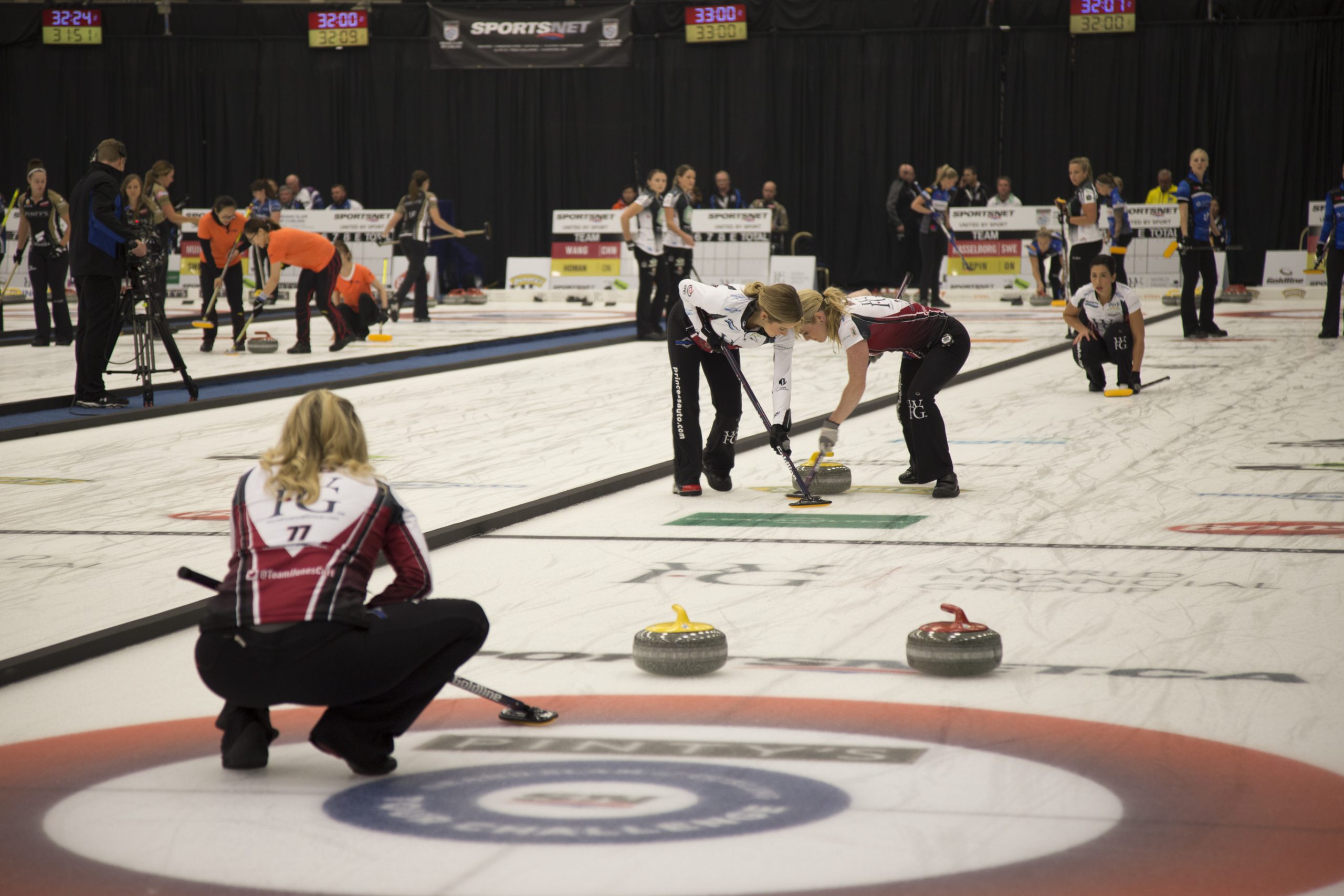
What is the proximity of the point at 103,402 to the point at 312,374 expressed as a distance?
9.38ft

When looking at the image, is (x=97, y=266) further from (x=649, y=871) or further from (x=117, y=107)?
(x=117, y=107)

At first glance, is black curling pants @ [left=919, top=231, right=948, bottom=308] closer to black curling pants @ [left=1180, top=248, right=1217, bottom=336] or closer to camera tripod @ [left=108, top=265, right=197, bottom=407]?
black curling pants @ [left=1180, top=248, right=1217, bottom=336]

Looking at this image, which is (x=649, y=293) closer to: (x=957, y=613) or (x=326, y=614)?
(x=957, y=613)

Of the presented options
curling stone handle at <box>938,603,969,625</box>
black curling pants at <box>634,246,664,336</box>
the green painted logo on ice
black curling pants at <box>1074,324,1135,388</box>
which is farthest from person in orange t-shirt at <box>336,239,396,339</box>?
curling stone handle at <box>938,603,969,625</box>

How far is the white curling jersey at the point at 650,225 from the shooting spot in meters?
15.2

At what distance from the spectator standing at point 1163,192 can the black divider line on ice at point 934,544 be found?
16766 millimetres

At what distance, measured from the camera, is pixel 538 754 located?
353 centimetres

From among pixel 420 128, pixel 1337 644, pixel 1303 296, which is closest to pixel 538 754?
pixel 1337 644

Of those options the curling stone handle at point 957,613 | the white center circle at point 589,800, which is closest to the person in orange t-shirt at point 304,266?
the curling stone handle at point 957,613

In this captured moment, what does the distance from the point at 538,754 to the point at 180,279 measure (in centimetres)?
2161

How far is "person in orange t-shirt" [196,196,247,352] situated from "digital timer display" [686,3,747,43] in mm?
11793

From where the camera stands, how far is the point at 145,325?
1131 centimetres

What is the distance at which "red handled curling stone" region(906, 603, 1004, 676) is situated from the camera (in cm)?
408

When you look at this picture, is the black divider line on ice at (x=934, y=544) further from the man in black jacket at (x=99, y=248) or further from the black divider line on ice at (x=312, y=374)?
the man in black jacket at (x=99, y=248)
